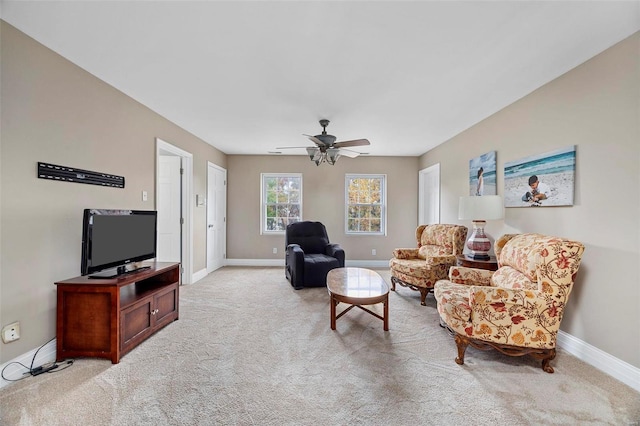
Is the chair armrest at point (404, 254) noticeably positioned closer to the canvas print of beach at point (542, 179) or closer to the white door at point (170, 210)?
the canvas print of beach at point (542, 179)

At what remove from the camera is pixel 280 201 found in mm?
5551

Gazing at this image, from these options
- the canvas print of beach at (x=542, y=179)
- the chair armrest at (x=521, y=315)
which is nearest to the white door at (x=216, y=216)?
the chair armrest at (x=521, y=315)

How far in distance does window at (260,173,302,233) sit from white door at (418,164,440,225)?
2612 mm

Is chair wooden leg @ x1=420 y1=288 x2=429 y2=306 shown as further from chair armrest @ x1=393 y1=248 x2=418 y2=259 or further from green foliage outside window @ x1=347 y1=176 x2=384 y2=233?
green foliage outside window @ x1=347 y1=176 x2=384 y2=233

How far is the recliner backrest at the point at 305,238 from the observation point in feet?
14.5

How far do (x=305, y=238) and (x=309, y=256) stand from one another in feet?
1.26

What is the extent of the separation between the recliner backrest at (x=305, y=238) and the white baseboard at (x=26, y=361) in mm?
2953

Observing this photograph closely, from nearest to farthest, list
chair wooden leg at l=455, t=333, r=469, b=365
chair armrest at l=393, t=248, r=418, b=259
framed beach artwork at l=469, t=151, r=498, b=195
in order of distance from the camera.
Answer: chair wooden leg at l=455, t=333, r=469, b=365 → framed beach artwork at l=469, t=151, r=498, b=195 → chair armrest at l=393, t=248, r=418, b=259

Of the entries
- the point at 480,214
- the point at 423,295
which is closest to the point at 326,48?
the point at 480,214

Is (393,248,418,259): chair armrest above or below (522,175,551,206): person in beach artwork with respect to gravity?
below

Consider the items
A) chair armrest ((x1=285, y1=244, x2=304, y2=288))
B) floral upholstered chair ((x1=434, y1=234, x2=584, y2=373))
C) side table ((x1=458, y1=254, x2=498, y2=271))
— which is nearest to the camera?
floral upholstered chair ((x1=434, y1=234, x2=584, y2=373))

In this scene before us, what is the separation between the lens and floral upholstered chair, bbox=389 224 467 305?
3289 millimetres

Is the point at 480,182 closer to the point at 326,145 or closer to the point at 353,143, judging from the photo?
the point at 353,143

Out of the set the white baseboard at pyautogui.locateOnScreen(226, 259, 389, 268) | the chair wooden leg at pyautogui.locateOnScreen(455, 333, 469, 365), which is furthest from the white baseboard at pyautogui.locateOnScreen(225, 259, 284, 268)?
the chair wooden leg at pyautogui.locateOnScreen(455, 333, 469, 365)
